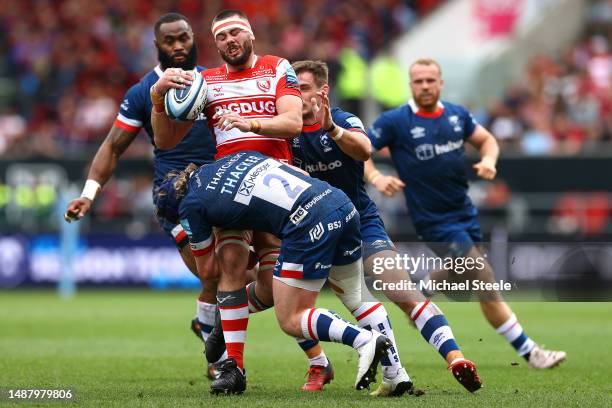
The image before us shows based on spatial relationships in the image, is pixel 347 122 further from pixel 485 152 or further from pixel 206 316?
pixel 485 152

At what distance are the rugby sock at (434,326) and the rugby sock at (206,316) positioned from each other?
72.3 inches

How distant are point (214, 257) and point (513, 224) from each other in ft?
41.4

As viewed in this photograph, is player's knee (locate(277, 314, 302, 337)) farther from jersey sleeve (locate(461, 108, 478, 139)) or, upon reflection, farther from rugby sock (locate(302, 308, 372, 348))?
jersey sleeve (locate(461, 108, 478, 139))

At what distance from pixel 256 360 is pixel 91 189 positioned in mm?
2643

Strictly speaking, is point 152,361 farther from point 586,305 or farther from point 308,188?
point 586,305

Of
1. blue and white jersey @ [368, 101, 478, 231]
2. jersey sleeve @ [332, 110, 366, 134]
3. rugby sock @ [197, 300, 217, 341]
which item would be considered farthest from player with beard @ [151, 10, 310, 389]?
blue and white jersey @ [368, 101, 478, 231]

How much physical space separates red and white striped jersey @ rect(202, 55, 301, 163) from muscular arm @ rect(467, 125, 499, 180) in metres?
2.52

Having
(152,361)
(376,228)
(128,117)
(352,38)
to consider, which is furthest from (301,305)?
(352,38)

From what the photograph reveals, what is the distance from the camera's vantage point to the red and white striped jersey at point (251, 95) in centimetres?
805

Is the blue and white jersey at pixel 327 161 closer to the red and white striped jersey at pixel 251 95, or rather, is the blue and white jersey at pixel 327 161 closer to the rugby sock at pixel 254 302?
the red and white striped jersey at pixel 251 95

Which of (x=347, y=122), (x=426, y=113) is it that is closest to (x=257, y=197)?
(x=347, y=122)

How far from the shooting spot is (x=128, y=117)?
30.9ft

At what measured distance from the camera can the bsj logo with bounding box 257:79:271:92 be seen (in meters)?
8.05

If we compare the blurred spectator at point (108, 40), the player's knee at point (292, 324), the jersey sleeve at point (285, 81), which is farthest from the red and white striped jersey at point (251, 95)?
the blurred spectator at point (108, 40)
